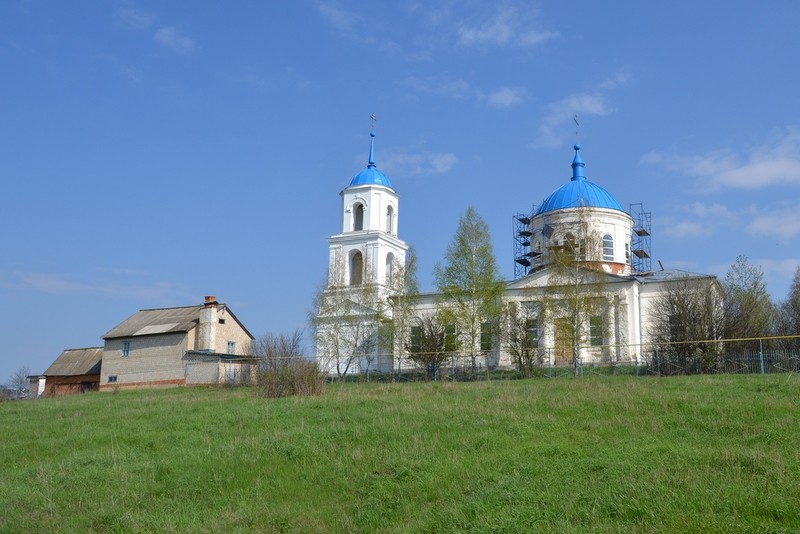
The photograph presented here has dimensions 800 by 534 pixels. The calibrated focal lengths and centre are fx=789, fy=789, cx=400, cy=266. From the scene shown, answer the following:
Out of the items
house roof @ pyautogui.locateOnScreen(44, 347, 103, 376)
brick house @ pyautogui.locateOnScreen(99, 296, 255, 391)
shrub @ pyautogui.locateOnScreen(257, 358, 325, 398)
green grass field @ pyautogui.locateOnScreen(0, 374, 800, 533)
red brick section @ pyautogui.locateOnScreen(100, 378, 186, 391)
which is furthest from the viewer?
house roof @ pyautogui.locateOnScreen(44, 347, 103, 376)

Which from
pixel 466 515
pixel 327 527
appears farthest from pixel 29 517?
pixel 466 515

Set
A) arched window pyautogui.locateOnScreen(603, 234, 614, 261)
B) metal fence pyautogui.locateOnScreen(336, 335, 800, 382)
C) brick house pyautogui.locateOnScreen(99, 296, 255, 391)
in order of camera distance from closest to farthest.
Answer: metal fence pyautogui.locateOnScreen(336, 335, 800, 382) < brick house pyautogui.locateOnScreen(99, 296, 255, 391) < arched window pyautogui.locateOnScreen(603, 234, 614, 261)

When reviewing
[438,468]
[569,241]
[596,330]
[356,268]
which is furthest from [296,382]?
[356,268]

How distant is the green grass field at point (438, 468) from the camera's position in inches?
342

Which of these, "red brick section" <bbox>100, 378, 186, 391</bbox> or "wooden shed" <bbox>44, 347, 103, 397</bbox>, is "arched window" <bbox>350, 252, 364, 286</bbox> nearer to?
"red brick section" <bbox>100, 378, 186, 391</bbox>

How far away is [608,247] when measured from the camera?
137 ft

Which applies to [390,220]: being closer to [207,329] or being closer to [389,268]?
[389,268]

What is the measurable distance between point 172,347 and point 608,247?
23.6 metres

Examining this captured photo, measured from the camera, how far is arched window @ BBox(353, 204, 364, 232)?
149 feet

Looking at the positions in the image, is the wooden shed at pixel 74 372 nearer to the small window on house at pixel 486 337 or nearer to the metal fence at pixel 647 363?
the metal fence at pixel 647 363

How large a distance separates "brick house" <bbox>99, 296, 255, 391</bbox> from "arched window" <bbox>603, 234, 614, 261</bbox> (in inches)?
769

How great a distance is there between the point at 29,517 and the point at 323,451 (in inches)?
172

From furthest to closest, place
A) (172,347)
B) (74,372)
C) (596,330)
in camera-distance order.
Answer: (74,372)
(172,347)
(596,330)

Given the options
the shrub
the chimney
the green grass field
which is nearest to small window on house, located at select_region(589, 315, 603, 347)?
the shrub
